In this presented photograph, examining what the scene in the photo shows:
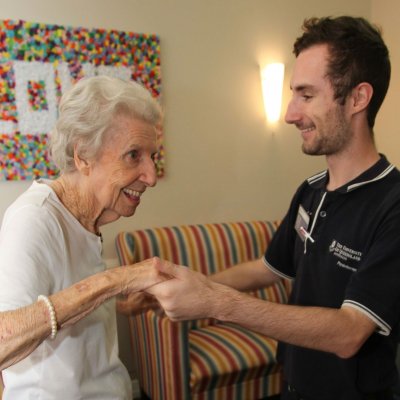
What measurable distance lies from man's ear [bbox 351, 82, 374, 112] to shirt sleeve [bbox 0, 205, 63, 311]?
38.9 inches

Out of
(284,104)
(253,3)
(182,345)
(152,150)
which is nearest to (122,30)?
(253,3)

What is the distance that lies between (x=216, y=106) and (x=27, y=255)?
2.40 metres

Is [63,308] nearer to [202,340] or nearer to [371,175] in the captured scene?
[371,175]

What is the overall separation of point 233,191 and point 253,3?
4.85 ft

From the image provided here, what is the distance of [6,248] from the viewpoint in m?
0.94

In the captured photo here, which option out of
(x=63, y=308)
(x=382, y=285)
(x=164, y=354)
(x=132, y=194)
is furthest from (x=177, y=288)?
(x=164, y=354)

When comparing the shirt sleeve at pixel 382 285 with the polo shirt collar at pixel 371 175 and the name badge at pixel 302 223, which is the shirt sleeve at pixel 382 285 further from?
the name badge at pixel 302 223

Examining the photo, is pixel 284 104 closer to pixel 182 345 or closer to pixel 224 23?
pixel 224 23

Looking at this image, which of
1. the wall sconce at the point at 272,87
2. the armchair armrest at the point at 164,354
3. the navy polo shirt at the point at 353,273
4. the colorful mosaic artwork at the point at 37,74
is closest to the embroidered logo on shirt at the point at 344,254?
the navy polo shirt at the point at 353,273

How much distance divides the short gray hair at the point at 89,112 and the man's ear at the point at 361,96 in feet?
2.22

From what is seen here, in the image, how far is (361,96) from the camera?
131cm

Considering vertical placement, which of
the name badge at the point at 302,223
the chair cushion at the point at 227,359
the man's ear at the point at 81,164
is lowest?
the chair cushion at the point at 227,359

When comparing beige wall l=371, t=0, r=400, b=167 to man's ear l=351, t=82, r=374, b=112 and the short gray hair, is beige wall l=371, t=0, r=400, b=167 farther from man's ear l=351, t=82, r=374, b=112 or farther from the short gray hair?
the short gray hair

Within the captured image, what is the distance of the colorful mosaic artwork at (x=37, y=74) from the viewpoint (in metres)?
2.49
